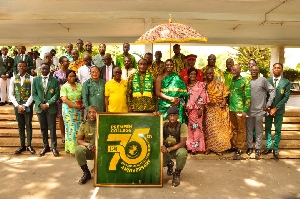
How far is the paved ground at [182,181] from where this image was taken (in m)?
3.94

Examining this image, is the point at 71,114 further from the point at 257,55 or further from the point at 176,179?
the point at 257,55

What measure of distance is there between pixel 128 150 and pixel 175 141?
720 millimetres

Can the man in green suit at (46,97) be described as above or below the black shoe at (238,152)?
above

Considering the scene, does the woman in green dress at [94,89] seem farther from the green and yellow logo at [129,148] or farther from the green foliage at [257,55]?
the green foliage at [257,55]

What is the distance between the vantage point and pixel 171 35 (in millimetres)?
4801

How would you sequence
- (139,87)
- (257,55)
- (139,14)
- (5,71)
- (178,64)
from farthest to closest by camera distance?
(257,55)
(5,71)
(139,14)
(178,64)
(139,87)

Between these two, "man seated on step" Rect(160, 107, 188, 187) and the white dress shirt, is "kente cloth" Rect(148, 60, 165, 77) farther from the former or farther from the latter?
"man seated on step" Rect(160, 107, 188, 187)

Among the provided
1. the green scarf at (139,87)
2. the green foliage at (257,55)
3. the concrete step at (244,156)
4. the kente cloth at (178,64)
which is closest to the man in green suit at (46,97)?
the green scarf at (139,87)

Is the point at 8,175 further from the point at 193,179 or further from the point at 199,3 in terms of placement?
the point at 199,3

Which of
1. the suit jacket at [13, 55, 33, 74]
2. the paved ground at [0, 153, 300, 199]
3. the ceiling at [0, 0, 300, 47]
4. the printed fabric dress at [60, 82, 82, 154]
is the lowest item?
the paved ground at [0, 153, 300, 199]

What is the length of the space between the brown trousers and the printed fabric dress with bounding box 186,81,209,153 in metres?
0.69

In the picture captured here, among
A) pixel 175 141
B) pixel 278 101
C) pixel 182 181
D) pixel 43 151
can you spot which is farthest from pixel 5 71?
pixel 278 101

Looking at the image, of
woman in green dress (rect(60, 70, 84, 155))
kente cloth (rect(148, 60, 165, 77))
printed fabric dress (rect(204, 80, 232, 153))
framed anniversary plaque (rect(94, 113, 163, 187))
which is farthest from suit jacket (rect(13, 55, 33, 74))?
printed fabric dress (rect(204, 80, 232, 153))

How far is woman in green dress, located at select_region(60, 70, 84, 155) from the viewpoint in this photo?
17.4 feet
